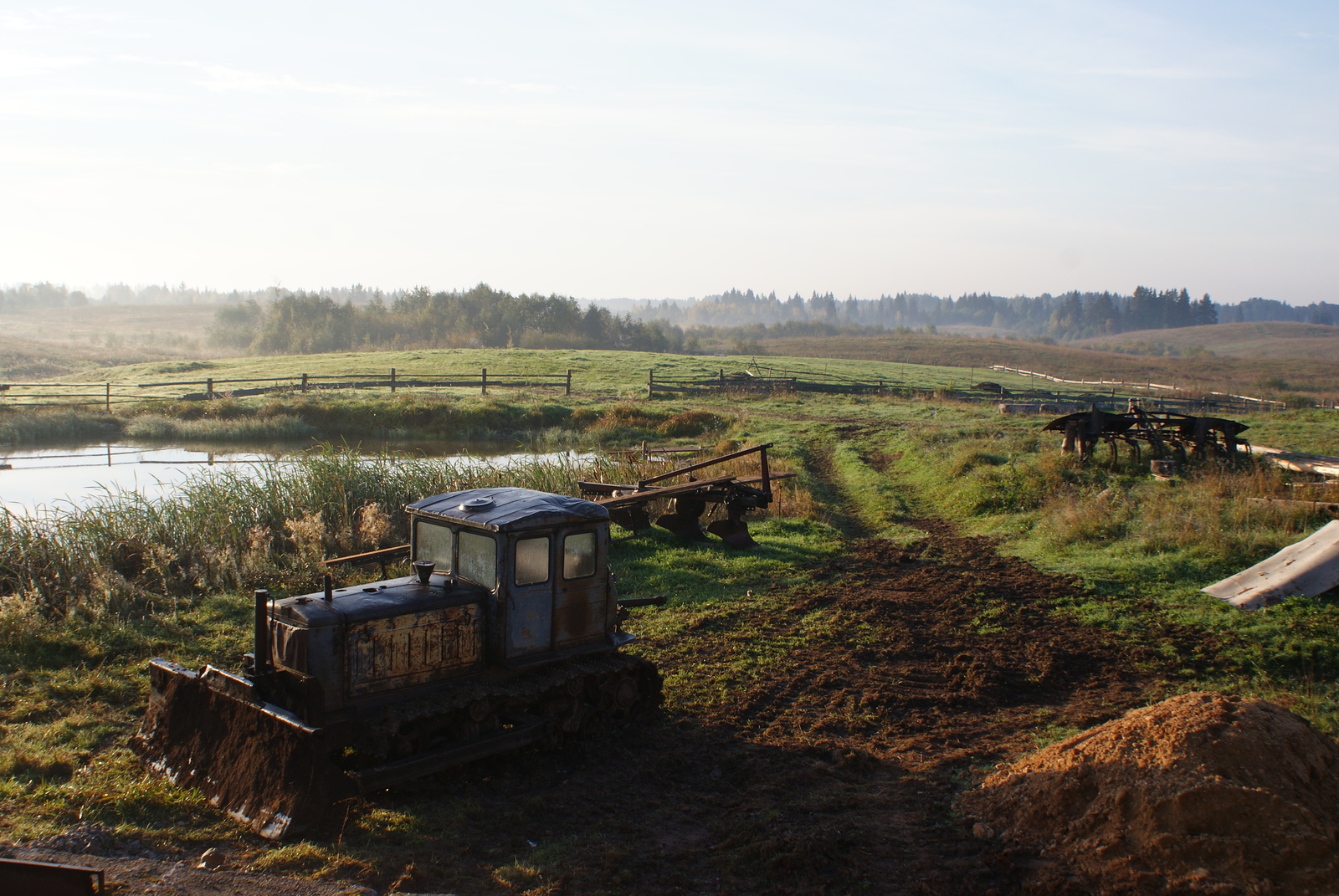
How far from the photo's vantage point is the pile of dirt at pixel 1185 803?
16.7ft

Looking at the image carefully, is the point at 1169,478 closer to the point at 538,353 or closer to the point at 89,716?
the point at 89,716

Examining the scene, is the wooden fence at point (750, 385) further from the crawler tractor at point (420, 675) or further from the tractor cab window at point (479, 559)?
the tractor cab window at point (479, 559)

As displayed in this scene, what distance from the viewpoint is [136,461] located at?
86.7 feet

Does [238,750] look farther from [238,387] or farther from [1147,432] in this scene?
[238,387]

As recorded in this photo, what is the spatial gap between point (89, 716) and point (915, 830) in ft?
24.4

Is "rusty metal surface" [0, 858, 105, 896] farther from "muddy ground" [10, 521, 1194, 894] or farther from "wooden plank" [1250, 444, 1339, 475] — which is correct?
"wooden plank" [1250, 444, 1339, 475]

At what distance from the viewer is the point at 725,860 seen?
5684 millimetres

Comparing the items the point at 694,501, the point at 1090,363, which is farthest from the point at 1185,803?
the point at 1090,363

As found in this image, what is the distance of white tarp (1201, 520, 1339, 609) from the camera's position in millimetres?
10438

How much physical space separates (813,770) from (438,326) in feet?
294

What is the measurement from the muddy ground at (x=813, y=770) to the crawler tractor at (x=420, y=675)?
1.20 ft

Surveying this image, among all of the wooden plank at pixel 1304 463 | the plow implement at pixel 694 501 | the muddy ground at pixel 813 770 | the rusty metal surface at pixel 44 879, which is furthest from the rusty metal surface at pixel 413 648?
the wooden plank at pixel 1304 463

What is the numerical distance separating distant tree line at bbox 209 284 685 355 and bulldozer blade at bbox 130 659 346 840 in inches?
3100

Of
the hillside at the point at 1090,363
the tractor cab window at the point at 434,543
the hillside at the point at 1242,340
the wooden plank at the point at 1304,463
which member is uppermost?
the hillside at the point at 1242,340
